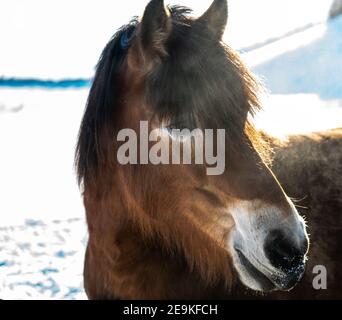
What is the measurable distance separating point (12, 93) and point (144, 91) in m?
4.82

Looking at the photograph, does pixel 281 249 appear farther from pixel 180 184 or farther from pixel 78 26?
pixel 78 26

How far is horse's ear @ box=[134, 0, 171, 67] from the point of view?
6.14 ft

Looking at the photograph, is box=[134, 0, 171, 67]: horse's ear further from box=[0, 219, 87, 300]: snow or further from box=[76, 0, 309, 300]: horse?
box=[0, 219, 87, 300]: snow

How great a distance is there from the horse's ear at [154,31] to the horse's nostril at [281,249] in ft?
2.22

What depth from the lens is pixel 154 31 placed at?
1918 mm

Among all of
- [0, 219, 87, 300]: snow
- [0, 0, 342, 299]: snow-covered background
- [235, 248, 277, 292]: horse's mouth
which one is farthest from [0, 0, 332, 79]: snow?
[235, 248, 277, 292]: horse's mouth

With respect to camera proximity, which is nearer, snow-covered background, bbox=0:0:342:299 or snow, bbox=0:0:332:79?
snow-covered background, bbox=0:0:342:299

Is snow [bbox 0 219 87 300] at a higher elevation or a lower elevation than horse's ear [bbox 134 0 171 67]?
lower

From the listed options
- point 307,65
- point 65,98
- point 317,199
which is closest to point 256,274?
point 317,199

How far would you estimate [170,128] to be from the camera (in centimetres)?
193

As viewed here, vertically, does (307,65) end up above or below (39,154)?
above

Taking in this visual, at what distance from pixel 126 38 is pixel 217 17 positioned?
0.33 m

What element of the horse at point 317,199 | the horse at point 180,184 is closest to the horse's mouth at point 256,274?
the horse at point 180,184

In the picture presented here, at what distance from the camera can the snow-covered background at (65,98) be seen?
3766mm
